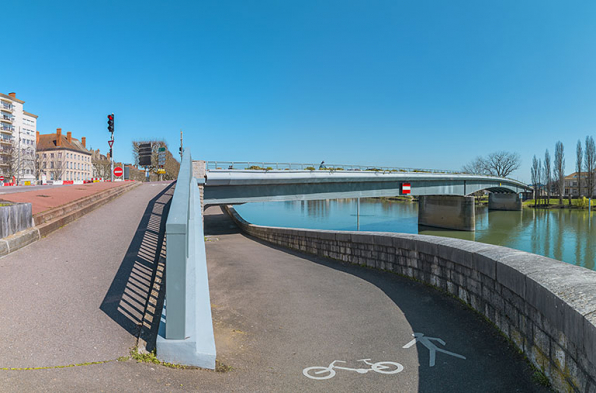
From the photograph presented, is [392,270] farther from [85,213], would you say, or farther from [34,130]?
[34,130]

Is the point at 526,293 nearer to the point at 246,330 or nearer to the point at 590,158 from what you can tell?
the point at 246,330

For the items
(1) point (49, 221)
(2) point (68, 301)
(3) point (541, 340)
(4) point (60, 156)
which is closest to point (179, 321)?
(2) point (68, 301)

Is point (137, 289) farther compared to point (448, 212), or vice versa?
point (448, 212)

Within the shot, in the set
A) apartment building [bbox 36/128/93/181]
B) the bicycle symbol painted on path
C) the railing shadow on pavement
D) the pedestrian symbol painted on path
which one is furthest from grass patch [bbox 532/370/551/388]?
apartment building [bbox 36/128/93/181]

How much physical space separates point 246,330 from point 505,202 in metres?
75.8

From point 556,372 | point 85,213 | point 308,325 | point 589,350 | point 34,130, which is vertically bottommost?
point 308,325

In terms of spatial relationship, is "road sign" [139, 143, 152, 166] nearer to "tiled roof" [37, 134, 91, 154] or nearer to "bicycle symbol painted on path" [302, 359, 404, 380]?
"bicycle symbol painted on path" [302, 359, 404, 380]

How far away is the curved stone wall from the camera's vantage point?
9.53 ft

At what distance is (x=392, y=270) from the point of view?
8.41 meters

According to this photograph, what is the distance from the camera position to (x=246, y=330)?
5.25m

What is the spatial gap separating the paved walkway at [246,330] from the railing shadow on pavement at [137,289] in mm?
27

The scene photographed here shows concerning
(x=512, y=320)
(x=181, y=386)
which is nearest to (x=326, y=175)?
(x=512, y=320)

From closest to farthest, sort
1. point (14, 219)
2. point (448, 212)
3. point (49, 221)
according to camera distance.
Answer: point (14, 219)
point (49, 221)
point (448, 212)

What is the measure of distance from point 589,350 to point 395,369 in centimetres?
202
